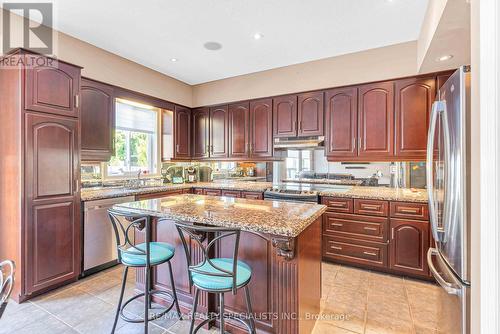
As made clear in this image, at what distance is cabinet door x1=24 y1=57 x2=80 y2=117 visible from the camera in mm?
2338

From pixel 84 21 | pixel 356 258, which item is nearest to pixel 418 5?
pixel 356 258

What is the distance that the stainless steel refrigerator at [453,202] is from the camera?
125cm

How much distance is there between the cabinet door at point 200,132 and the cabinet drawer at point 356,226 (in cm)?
269

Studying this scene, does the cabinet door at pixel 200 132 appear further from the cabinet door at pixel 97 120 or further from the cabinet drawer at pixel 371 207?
the cabinet drawer at pixel 371 207

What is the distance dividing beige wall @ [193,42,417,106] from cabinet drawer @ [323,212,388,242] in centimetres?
188

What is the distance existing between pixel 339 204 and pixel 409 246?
0.89 meters

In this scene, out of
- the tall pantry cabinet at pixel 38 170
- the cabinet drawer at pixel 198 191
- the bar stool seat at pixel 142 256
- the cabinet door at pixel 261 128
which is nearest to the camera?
the bar stool seat at pixel 142 256

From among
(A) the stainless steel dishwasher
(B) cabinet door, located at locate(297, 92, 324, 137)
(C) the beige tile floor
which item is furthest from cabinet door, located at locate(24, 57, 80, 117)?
(B) cabinet door, located at locate(297, 92, 324, 137)

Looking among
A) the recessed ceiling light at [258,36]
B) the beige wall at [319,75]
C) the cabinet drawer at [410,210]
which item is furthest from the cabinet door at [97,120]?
the cabinet drawer at [410,210]

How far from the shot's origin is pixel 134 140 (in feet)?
13.6

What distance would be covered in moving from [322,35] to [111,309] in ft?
12.1

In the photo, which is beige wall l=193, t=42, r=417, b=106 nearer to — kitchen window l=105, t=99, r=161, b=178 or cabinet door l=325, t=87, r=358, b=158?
cabinet door l=325, t=87, r=358, b=158

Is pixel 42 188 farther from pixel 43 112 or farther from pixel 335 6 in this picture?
pixel 335 6

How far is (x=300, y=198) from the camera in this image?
3.35 metres
